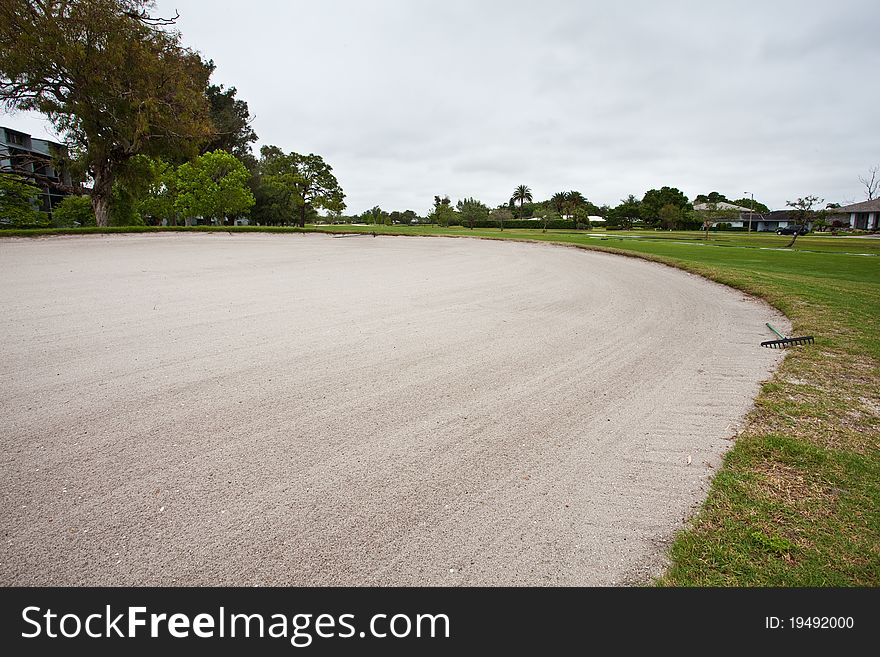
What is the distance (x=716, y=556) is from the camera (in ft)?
7.06

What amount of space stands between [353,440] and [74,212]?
54.6 metres

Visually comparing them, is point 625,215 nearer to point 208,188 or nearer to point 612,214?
point 612,214

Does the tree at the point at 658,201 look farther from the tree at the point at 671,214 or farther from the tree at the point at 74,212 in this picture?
the tree at the point at 74,212

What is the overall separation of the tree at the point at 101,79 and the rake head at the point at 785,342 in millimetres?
31934

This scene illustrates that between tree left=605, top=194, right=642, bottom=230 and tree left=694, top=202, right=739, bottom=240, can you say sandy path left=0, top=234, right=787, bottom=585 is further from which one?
tree left=605, top=194, right=642, bottom=230

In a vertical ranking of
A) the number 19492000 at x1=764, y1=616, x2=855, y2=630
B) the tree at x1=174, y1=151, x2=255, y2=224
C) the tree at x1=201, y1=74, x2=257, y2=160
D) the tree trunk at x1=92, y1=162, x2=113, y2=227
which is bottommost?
the number 19492000 at x1=764, y1=616, x2=855, y2=630

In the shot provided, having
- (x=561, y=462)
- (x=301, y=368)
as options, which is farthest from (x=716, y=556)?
(x=301, y=368)

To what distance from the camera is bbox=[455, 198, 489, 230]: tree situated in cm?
7781

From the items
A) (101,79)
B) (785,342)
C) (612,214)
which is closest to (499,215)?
(612,214)

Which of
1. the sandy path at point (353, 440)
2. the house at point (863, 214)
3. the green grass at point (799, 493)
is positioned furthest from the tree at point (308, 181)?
the house at point (863, 214)

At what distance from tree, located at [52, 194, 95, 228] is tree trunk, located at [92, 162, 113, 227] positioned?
17.8 meters

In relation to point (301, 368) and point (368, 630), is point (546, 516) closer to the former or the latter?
point (368, 630)

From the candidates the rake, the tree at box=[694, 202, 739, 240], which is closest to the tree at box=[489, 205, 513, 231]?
the tree at box=[694, 202, 739, 240]

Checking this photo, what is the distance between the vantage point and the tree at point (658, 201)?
255 ft
